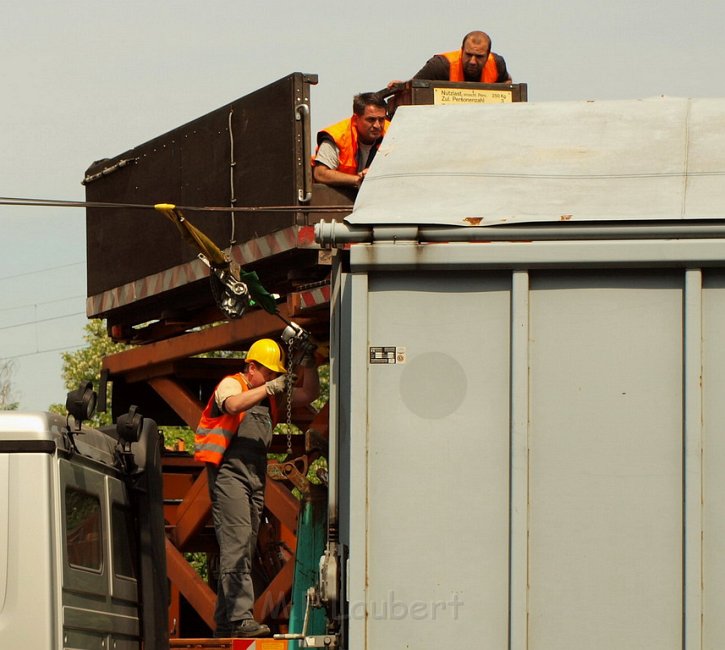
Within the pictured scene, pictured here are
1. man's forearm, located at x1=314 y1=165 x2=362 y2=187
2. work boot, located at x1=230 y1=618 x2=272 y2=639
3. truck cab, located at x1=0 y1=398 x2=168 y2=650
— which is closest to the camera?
truck cab, located at x1=0 y1=398 x2=168 y2=650

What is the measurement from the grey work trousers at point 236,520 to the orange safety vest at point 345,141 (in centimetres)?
194

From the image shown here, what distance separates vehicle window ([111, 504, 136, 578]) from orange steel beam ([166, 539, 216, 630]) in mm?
2387

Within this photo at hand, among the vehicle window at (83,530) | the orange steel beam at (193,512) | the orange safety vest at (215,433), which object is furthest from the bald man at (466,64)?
the vehicle window at (83,530)

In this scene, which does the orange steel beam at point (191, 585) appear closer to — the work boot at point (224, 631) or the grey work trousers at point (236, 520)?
the work boot at point (224, 631)

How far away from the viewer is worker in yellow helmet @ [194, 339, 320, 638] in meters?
7.82

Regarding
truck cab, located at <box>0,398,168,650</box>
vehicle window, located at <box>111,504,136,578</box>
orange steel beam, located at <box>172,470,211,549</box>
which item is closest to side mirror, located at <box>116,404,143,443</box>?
truck cab, located at <box>0,398,168,650</box>

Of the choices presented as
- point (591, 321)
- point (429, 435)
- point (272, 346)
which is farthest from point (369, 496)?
point (272, 346)

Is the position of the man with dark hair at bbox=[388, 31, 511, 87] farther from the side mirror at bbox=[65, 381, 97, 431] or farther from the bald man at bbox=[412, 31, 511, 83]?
the side mirror at bbox=[65, 381, 97, 431]

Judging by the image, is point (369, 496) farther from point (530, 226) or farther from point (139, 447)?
point (139, 447)

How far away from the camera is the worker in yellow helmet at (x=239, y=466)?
7.82 meters

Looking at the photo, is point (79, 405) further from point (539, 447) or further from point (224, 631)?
point (224, 631)

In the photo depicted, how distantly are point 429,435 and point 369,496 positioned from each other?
12.3 inches

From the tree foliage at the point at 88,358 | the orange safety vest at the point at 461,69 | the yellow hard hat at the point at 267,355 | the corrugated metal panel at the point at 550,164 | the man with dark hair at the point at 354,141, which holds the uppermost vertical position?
the orange safety vest at the point at 461,69

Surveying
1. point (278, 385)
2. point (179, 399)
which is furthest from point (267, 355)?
point (179, 399)
